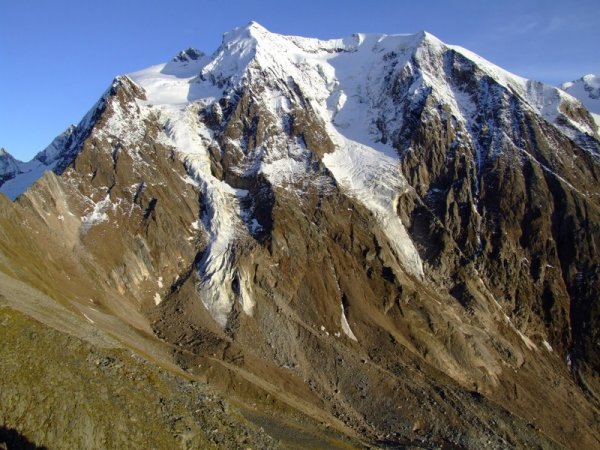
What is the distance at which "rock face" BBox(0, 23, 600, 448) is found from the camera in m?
76.2

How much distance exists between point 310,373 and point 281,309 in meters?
13.4

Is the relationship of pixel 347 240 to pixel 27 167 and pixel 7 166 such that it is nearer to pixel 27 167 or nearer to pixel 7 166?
pixel 27 167

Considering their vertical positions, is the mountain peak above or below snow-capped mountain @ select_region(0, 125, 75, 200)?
above

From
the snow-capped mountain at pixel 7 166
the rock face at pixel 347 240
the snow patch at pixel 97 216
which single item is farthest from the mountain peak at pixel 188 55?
the snow patch at pixel 97 216

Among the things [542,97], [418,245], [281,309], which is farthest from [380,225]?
[542,97]

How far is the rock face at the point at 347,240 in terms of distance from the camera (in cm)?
7619

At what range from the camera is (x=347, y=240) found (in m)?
107

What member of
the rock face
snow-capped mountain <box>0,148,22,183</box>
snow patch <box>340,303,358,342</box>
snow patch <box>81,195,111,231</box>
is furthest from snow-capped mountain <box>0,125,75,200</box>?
snow patch <box>340,303,358,342</box>

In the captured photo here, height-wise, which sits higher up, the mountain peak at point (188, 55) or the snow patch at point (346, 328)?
the mountain peak at point (188, 55)

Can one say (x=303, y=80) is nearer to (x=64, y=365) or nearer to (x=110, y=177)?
(x=110, y=177)

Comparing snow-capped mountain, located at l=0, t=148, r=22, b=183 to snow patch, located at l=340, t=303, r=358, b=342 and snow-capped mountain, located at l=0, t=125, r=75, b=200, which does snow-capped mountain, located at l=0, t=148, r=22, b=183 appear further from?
snow patch, located at l=340, t=303, r=358, b=342

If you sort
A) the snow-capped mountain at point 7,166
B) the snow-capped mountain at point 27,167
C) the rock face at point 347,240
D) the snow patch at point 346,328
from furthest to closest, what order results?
the snow-capped mountain at point 7,166
the snow-capped mountain at point 27,167
the snow patch at point 346,328
the rock face at point 347,240

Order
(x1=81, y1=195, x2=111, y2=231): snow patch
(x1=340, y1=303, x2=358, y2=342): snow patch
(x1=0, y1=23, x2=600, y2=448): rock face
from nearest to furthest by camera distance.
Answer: (x1=0, y1=23, x2=600, y2=448): rock face
(x1=340, y1=303, x2=358, y2=342): snow patch
(x1=81, y1=195, x2=111, y2=231): snow patch

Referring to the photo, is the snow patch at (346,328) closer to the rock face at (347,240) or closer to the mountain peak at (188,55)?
the rock face at (347,240)
